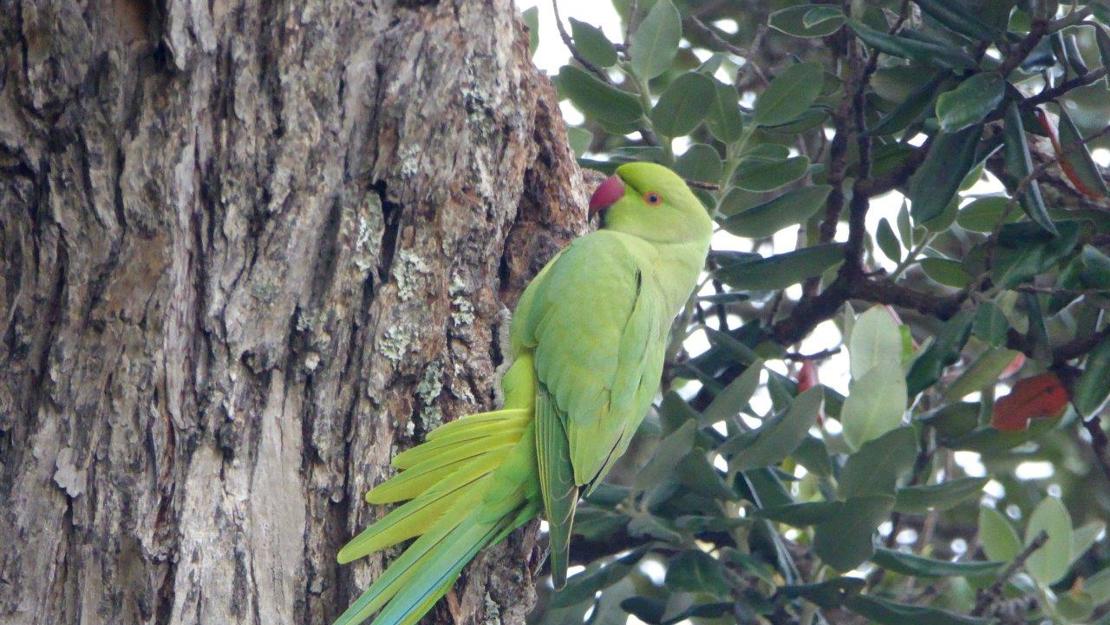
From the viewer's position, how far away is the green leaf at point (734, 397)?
Result: 2.78 m

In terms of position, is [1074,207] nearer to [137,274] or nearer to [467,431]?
[467,431]

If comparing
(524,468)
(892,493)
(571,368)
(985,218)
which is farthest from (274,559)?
(985,218)

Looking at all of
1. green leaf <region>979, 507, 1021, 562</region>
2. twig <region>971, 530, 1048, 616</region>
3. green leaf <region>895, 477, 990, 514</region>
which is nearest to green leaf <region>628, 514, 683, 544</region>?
green leaf <region>895, 477, 990, 514</region>

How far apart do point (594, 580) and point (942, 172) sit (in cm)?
147

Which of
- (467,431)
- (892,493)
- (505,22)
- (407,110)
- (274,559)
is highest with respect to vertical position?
(505,22)

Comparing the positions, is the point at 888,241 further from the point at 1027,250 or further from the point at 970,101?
the point at 970,101

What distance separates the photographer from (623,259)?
287 centimetres

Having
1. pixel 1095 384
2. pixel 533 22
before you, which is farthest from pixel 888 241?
pixel 533 22

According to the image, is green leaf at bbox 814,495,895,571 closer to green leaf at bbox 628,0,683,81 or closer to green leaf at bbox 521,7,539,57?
green leaf at bbox 628,0,683,81

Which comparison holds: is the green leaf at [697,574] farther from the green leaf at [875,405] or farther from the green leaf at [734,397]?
the green leaf at [875,405]

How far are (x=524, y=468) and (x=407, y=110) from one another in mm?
831

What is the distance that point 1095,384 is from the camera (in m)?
2.98

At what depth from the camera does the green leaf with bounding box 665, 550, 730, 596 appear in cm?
285

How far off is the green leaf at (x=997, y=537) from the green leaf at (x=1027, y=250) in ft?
2.48
